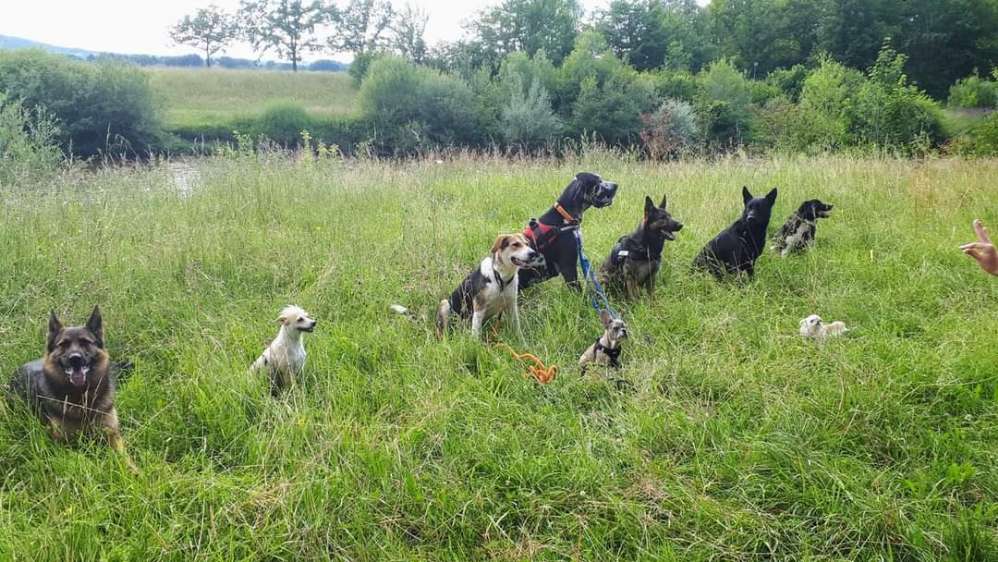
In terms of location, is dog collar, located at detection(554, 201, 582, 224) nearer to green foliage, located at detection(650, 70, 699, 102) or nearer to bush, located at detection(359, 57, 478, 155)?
bush, located at detection(359, 57, 478, 155)

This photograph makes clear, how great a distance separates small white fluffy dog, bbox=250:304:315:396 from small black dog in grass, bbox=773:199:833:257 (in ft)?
16.0

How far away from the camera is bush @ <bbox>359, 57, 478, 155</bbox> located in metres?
30.7

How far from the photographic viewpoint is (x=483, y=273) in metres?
4.61

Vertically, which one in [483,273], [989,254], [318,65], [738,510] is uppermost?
[318,65]

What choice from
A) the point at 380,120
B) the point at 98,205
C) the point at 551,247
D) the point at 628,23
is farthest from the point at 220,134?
the point at 628,23

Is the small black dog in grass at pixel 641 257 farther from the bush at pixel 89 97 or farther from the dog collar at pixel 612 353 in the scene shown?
the bush at pixel 89 97

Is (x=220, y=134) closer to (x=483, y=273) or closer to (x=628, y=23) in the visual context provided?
(x=483, y=273)

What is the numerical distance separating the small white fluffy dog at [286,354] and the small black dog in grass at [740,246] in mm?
3694

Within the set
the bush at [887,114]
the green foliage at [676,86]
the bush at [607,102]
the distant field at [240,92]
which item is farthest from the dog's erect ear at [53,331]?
the green foliage at [676,86]

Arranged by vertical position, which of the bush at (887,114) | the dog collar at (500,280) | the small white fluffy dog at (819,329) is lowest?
the small white fluffy dog at (819,329)

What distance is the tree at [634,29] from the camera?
191ft

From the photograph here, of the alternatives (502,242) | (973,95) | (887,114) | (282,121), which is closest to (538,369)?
(502,242)

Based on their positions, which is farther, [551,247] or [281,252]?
[281,252]

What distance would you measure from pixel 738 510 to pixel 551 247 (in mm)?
3210
